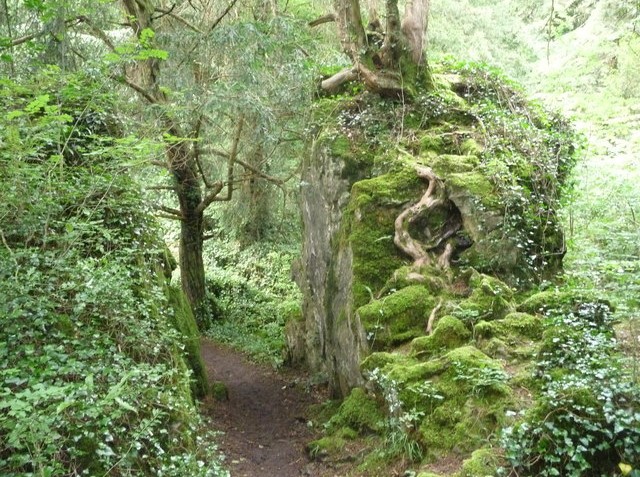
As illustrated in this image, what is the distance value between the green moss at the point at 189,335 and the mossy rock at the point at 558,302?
4756mm

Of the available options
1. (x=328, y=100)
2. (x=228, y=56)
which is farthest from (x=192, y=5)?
(x=328, y=100)

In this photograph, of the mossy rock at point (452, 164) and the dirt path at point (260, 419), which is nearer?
the dirt path at point (260, 419)

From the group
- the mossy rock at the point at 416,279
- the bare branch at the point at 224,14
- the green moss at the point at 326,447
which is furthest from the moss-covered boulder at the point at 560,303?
the bare branch at the point at 224,14

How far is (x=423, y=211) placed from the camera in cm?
764

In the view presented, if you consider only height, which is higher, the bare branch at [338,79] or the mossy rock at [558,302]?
the bare branch at [338,79]

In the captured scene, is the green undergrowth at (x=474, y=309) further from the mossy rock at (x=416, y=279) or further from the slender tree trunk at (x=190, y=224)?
the slender tree trunk at (x=190, y=224)

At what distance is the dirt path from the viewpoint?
7020 millimetres

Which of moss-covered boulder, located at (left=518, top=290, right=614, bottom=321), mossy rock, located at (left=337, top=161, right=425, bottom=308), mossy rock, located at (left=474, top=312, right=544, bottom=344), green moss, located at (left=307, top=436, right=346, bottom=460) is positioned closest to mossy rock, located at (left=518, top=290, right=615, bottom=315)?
moss-covered boulder, located at (left=518, top=290, right=614, bottom=321)

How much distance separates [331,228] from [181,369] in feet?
12.9

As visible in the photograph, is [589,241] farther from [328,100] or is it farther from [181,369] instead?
[181,369]

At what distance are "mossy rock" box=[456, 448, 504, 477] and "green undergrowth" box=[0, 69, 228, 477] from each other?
2.14 meters

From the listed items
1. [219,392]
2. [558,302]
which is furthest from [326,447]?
[219,392]

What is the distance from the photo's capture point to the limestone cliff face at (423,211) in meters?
6.93

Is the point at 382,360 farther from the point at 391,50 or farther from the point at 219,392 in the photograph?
the point at 391,50
